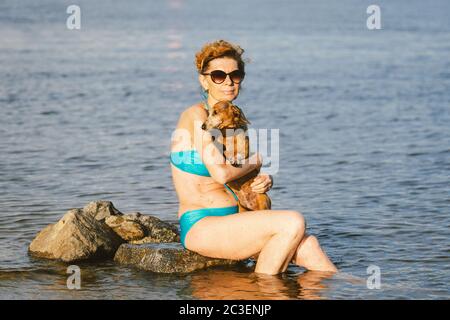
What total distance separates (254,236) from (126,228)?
2165 mm

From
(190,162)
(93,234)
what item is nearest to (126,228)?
(93,234)

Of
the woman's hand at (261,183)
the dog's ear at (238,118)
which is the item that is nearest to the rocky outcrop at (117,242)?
the woman's hand at (261,183)

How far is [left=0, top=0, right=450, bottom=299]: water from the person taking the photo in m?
8.83

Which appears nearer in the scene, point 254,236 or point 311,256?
point 254,236

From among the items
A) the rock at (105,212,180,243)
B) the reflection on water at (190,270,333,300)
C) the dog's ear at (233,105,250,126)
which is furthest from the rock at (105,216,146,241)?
the dog's ear at (233,105,250,126)

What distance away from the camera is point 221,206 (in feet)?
27.4

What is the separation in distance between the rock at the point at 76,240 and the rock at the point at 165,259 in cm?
30

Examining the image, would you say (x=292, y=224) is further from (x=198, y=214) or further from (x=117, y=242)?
(x=117, y=242)

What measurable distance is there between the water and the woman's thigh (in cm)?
37

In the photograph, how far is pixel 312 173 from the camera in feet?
45.6

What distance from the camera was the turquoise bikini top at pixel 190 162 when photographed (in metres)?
8.16

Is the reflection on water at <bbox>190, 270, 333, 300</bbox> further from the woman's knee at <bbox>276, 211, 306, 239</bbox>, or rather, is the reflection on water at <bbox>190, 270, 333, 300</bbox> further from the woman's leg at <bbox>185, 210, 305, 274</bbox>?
the woman's knee at <bbox>276, 211, 306, 239</bbox>
